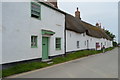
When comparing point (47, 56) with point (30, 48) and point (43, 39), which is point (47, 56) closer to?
point (43, 39)

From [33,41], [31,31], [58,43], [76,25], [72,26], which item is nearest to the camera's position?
[31,31]

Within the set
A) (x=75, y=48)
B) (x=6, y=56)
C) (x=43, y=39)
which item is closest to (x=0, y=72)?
(x=6, y=56)

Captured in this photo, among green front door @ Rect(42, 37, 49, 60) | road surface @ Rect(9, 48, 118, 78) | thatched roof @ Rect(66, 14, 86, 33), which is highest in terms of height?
thatched roof @ Rect(66, 14, 86, 33)

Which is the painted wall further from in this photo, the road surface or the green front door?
the road surface

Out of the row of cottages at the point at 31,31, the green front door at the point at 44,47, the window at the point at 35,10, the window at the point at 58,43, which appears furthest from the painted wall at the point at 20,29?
the window at the point at 58,43

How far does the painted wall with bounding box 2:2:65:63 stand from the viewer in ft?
29.7

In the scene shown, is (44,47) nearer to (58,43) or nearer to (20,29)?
(58,43)

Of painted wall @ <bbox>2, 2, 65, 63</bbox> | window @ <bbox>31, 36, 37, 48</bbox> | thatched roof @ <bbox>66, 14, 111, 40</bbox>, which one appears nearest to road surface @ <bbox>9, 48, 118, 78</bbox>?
painted wall @ <bbox>2, 2, 65, 63</bbox>

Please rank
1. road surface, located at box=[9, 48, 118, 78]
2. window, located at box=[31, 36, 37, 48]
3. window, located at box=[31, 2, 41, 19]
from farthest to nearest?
1. window, located at box=[31, 36, 37, 48]
2. window, located at box=[31, 2, 41, 19]
3. road surface, located at box=[9, 48, 118, 78]

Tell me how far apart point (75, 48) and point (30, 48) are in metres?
12.4

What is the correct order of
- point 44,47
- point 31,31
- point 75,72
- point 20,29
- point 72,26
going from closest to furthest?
point 75,72 < point 20,29 < point 31,31 < point 44,47 < point 72,26

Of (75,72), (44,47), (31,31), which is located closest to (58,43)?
(44,47)

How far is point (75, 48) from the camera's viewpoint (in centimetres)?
2270

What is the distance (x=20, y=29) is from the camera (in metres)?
10.2
